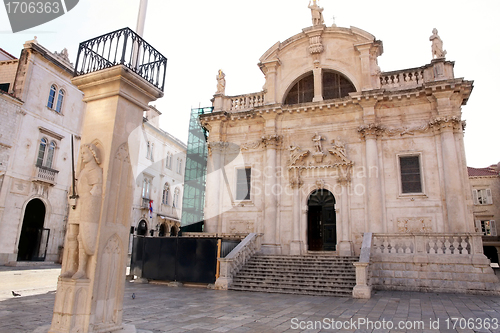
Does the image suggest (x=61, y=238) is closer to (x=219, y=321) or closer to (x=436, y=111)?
(x=219, y=321)

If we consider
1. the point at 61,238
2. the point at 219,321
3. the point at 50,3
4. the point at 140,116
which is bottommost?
the point at 219,321

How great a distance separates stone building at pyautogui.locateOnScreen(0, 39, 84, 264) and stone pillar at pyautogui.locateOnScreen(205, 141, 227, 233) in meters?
11.7

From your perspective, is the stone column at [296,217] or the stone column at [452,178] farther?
the stone column at [296,217]

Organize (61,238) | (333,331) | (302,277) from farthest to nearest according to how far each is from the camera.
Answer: (61,238), (302,277), (333,331)

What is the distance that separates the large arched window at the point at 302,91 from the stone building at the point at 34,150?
53.6 feet

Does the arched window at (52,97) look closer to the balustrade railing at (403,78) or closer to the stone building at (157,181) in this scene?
the stone building at (157,181)

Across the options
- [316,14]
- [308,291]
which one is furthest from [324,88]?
[308,291]

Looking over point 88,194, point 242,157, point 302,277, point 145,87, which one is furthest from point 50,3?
point 242,157

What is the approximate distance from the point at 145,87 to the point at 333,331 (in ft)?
19.7

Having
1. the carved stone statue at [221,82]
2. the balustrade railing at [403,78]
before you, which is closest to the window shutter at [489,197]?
the balustrade railing at [403,78]

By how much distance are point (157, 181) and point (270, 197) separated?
20.8 m

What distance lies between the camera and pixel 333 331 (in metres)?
6.89

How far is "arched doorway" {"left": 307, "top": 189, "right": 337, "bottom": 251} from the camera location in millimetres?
18688

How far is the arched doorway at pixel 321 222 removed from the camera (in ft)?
61.3
